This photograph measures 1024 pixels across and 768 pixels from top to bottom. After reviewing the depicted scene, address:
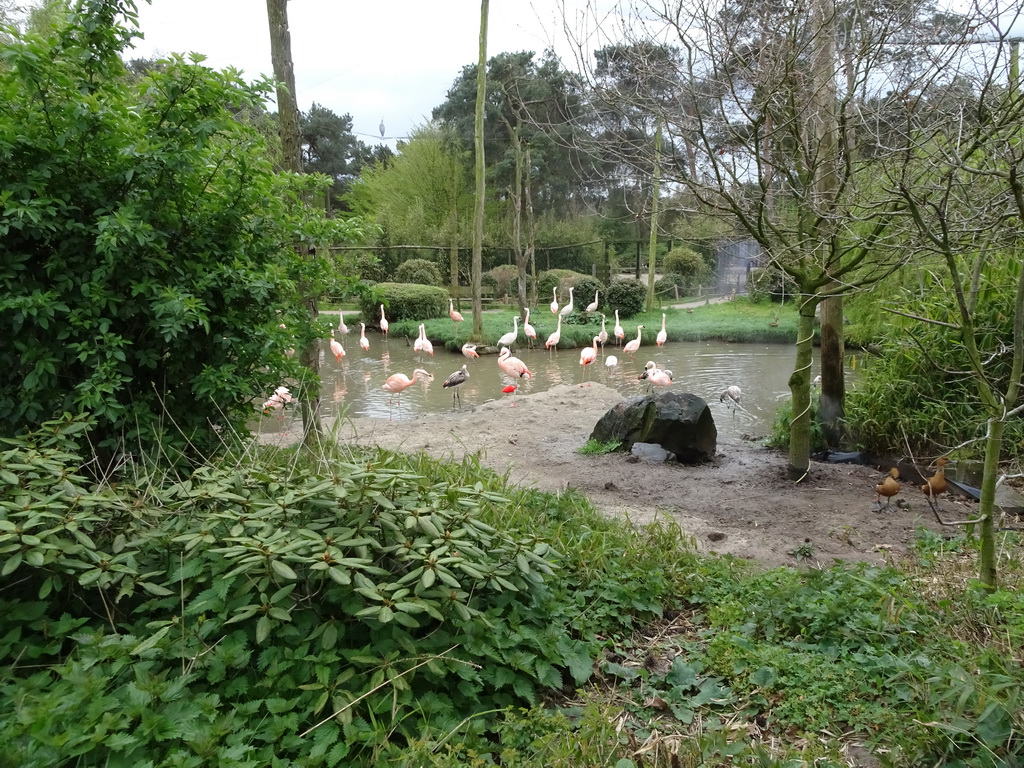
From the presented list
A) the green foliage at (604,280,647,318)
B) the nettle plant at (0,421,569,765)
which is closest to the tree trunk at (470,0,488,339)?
the green foliage at (604,280,647,318)

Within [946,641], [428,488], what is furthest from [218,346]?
[946,641]

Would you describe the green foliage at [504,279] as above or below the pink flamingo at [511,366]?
above

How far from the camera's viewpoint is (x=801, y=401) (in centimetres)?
530

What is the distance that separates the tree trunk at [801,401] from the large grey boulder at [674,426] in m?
0.86

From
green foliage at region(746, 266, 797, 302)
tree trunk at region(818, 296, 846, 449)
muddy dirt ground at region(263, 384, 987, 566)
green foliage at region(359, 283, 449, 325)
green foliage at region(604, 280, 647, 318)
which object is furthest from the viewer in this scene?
green foliage at region(604, 280, 647, 318)

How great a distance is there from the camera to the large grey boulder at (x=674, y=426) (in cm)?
612

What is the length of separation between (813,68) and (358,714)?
14.3 feet

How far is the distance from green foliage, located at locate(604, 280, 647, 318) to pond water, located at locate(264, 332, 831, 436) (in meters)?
3.20

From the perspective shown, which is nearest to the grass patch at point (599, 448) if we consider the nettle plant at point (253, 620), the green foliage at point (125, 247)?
the green foliage at point (125, 247)

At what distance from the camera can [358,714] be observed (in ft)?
5.97

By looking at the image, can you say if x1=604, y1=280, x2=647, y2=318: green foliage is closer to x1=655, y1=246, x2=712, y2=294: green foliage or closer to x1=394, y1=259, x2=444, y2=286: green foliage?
x1=655, y1=246, x2=712, y2=294: green foliage

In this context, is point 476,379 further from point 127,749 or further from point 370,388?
point 127,749

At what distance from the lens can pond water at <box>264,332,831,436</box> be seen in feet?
30.7

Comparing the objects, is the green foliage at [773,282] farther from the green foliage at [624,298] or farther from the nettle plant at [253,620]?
the green foliage at [624,298]
